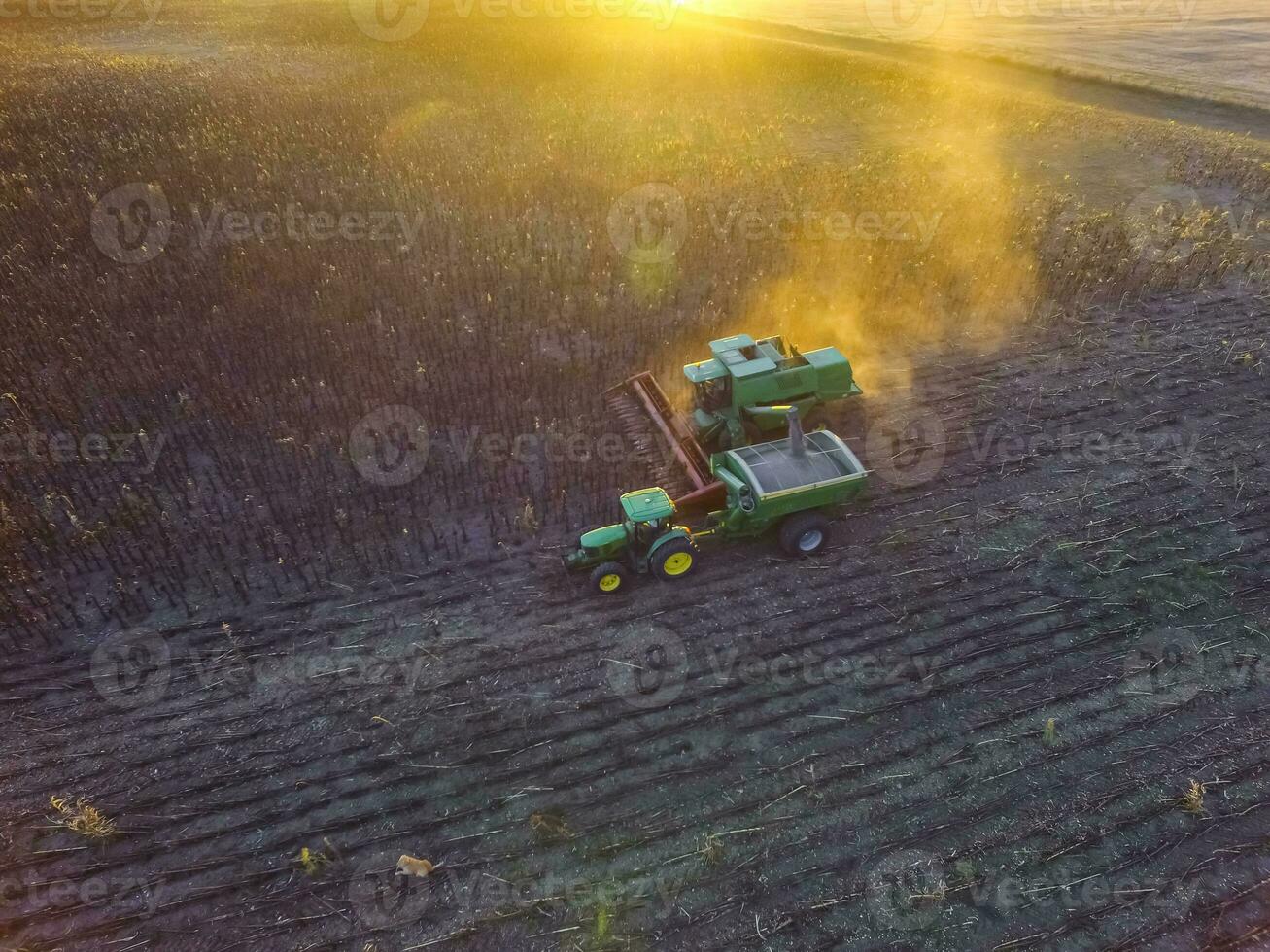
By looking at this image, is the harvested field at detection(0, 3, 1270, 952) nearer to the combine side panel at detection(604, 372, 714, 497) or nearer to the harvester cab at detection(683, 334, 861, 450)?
the combine side panel at detection(604, 372, 714, 497)

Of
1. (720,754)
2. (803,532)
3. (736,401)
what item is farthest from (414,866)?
(736,401)

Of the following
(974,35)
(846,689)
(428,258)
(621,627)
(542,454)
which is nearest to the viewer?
(846,689)

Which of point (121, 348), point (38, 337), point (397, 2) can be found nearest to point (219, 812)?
point (121, 348)

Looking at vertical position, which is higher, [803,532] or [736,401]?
[736,401]

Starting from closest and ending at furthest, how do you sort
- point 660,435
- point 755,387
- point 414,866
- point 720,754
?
point 414,866 < point 720,754 < point 755,387 < point 660,435

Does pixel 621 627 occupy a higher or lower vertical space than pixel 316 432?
lower

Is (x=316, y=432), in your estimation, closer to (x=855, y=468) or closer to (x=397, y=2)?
(x=855, y=468)

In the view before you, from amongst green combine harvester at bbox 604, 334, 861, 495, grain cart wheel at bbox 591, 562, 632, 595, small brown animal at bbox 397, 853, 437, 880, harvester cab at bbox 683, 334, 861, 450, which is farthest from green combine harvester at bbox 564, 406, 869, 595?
small brown animal at bbox 397, 853, 437, 880

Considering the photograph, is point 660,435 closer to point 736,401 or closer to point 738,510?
point 736,401
